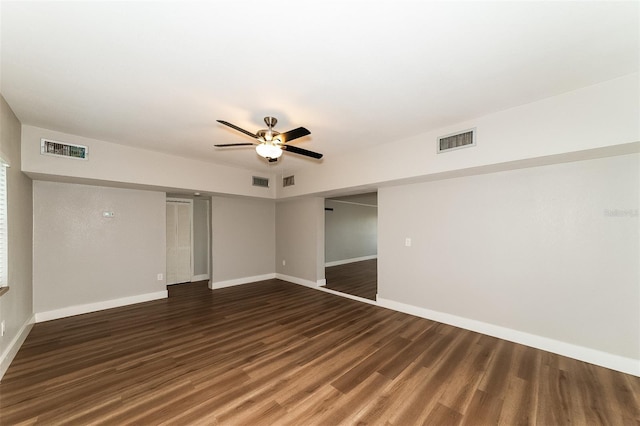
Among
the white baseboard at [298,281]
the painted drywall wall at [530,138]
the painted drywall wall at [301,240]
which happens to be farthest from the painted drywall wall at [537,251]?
the white baseboard at [298,281]

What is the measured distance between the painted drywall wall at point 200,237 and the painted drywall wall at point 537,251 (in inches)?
214

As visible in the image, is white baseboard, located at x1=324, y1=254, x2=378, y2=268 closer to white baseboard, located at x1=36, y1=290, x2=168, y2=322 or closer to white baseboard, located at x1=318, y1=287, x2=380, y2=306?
white baseboard, located at x1=318, y1=287, x2=380, y2=306

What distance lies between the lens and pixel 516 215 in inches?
125

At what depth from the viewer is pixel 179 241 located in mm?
6438

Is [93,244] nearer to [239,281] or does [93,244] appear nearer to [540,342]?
[239,281]

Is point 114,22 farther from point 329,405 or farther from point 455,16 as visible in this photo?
point 329,405

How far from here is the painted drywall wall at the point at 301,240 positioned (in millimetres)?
5875

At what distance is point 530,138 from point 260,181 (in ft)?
16.3

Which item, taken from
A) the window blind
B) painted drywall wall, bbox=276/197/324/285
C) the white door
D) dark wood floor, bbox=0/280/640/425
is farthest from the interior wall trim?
the window blind

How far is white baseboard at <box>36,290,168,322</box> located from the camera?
3.89 m

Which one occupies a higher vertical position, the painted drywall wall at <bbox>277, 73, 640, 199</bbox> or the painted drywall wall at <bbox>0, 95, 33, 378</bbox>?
the painted drywall wall at <bbox>277, 73, 640, 199</bbox>

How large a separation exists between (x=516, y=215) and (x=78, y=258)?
682cm

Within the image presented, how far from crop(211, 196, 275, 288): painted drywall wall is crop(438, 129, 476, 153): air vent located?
15.2 ft

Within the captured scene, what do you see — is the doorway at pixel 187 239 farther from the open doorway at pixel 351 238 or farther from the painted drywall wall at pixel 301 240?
the open doorway at pixel 351 238
